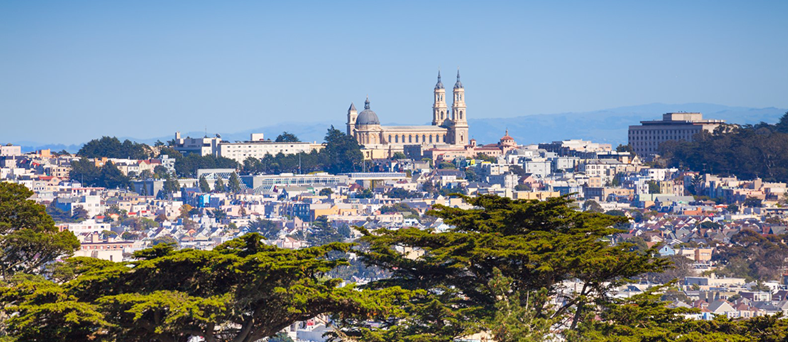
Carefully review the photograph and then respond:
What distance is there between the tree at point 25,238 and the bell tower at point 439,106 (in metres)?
144

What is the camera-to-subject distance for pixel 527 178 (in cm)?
12838

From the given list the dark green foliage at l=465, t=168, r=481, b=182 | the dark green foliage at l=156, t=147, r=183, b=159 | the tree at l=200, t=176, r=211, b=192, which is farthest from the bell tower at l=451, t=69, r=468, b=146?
the tree at l=200, t=176, r=211, b=192

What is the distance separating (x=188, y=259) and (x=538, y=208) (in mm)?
4852

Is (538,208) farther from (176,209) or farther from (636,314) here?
(176,209)

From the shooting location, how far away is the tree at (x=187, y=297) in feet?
47.1

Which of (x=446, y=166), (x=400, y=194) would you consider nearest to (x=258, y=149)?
(x=446, y=166)

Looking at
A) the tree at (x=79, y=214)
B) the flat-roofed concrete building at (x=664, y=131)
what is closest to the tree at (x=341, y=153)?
the flat-roofed concrete building at (x=664, y=131)

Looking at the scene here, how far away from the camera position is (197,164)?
13962 centimetres

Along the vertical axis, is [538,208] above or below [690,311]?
above

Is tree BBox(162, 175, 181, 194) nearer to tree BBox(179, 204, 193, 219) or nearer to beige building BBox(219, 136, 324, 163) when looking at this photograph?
tree BBox(179, 204, 193, 219)

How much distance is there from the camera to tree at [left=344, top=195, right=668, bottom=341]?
16.6 meters

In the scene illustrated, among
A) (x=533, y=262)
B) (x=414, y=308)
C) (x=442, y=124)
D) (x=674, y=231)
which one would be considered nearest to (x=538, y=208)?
(x=533, y=262)

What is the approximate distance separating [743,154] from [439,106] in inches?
2132

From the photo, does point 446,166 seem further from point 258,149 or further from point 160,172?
point 160,172
